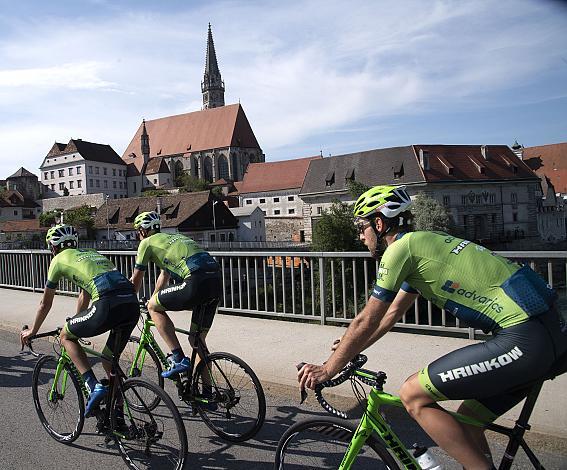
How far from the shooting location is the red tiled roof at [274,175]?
115188mm

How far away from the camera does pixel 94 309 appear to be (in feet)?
14.8

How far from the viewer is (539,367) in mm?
2600

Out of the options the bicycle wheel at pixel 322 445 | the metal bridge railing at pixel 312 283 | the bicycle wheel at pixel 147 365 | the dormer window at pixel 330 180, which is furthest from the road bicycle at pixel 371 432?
the dormer window at pixel 330 180

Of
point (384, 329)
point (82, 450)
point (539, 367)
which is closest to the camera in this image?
point (539, 367)

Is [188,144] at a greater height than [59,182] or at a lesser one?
greater

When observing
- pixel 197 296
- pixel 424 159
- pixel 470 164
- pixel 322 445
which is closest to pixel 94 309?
pixel 197 296

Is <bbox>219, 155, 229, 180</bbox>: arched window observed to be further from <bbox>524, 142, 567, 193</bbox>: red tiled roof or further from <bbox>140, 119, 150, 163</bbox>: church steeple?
<bbox>524, 142, 567, 193</bbox>: red tiled roof

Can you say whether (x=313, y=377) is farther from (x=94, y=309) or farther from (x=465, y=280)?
(x=94, y=309)

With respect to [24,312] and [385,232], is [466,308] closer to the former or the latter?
[385,232]

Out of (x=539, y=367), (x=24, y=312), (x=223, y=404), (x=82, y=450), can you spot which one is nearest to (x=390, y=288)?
(x=539, y=367)

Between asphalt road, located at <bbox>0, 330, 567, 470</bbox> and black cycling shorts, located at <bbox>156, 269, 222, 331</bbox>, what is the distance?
0.96 meters

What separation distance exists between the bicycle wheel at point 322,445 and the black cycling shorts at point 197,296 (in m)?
1.87

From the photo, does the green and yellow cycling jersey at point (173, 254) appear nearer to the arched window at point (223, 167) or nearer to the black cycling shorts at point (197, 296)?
the black cycling shorts at point (197, 296)

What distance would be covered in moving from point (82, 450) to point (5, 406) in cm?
175
